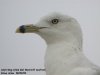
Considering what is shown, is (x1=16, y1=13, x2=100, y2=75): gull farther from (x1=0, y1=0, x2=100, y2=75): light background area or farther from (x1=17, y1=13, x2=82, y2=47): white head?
(x1=0, y1=0, x2=100, y2=75): light background area

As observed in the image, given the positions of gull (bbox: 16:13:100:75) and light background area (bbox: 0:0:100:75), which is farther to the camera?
light background area (bbox: 0:0:100:75)

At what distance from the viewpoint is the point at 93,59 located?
4.06ft

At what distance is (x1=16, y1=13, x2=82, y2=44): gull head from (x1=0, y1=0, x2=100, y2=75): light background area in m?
0.35

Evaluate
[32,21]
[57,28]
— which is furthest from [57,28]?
[32,21]

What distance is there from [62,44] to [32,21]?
0.50 meters

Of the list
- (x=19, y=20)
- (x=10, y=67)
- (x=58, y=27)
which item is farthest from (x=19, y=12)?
(x=58, y=27)

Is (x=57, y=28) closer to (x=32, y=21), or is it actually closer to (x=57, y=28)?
(x=57, y=28)

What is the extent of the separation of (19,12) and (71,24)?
58 centimetres

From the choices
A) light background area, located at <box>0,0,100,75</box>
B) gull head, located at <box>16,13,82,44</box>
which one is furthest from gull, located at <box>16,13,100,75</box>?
Answer: light background area, located at <box>0,0,100,75</box>

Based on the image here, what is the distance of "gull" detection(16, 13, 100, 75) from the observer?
2.56 feet

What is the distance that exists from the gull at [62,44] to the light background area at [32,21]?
358mm

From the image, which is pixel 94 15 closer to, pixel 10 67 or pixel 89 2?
pixel 89 2

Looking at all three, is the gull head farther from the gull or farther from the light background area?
the light background area

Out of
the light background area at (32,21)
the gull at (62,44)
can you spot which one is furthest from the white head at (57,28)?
the light background area at (32,21)
